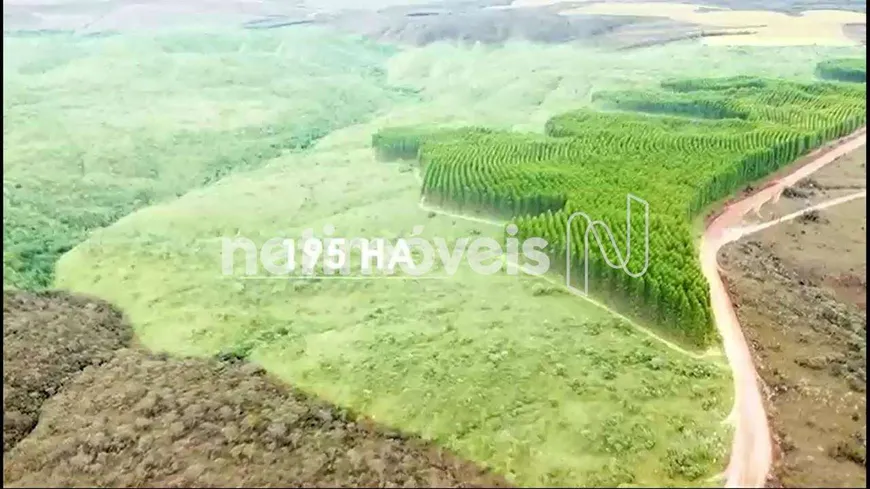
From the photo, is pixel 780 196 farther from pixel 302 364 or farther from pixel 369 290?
pixel 302 364

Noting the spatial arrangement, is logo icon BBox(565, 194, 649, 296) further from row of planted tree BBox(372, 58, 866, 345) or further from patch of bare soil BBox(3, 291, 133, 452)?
patch of bare soil BBox(3, 291, 133, 452)

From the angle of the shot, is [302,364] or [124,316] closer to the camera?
[302,364]

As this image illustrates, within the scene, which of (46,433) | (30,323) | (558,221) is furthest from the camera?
(558,221)

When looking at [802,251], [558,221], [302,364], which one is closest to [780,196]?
[802,251]

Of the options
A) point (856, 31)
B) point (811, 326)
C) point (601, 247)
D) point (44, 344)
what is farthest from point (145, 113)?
point (856, 31)

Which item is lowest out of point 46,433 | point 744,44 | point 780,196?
point 46,433
